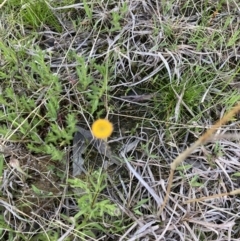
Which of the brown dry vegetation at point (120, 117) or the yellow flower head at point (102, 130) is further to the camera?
the brown dry vegetation at point (120, 117)

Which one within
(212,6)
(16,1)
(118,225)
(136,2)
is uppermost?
(16,1)

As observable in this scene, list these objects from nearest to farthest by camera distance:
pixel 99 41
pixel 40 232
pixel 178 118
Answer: pixel 40 232 → pixel 178 118 → pixel 99 41

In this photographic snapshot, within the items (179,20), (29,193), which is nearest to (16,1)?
(179,20)

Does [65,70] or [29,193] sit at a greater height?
[65,70]

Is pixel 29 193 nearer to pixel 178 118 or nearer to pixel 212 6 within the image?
pixel 178 118

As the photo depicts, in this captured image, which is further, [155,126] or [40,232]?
[155,126]

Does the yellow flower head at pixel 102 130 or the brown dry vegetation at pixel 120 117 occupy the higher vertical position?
the yellow flower head at pixel 102 130

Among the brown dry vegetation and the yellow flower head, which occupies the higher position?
the yellow flower head

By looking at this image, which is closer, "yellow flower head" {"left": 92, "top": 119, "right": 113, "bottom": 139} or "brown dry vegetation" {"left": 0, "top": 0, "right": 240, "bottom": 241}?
"yellow flower head" {"left": 92, "top": 119, "right": 113, "bottom": 139}

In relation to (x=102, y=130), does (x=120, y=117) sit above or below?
below

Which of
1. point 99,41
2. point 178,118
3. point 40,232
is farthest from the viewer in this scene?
point 99,41

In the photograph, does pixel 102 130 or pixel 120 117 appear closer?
pixel 102 130
